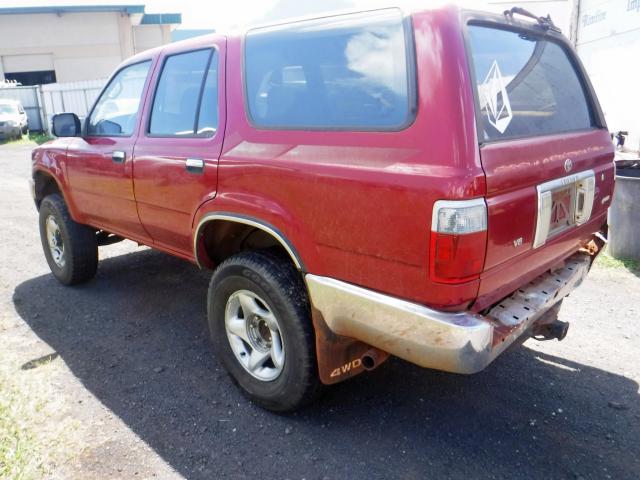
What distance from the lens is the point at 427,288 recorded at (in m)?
2.22

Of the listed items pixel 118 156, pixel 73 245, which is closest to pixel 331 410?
pixel 118 156

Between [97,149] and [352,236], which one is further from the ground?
[97,149]

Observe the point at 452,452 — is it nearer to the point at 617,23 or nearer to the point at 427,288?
the point at 427,288

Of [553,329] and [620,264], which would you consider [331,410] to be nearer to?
[553,329]

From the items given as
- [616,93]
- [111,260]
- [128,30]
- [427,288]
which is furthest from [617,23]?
[128,30]

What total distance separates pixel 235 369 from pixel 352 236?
128cm

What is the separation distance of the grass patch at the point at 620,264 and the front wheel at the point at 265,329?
11.9ft

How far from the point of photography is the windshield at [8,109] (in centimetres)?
1883

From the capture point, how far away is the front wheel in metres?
2.74

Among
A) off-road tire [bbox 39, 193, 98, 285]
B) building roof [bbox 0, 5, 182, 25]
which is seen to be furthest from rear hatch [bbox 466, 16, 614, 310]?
building roof [bbox 0, 5, 182, 25]

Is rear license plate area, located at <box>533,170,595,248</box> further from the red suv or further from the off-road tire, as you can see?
the off-road tire

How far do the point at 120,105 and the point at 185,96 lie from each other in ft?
3.08

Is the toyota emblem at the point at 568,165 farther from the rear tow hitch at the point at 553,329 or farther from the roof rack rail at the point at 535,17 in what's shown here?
the rear tow hitch at the point at 553,329

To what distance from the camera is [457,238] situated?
2113 mm
